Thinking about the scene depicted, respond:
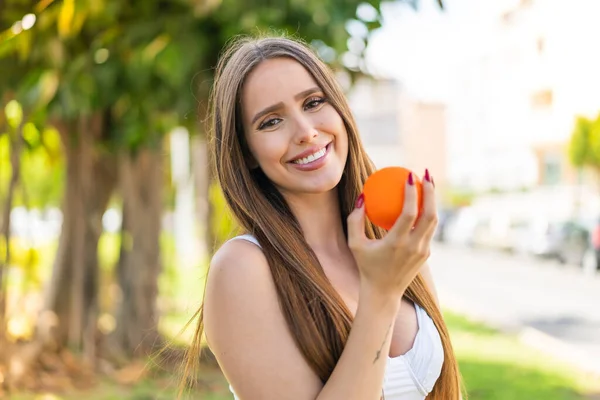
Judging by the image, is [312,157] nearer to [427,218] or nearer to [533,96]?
[427,218]

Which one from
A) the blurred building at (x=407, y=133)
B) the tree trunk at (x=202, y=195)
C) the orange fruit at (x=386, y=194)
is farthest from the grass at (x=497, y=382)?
the blurred building at (x=407, y=133)

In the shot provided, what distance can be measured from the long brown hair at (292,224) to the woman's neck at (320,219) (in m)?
0.03

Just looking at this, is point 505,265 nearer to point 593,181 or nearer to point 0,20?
point 593,181

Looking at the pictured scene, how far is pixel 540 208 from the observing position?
30.5 m

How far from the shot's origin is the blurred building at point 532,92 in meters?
29.7

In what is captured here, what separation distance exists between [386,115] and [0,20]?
54667 mm

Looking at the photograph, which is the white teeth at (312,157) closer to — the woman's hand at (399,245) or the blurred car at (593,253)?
the woman's hand at (399,245)

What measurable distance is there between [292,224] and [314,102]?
0.26 metres

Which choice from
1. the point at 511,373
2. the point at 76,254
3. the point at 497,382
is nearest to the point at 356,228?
the point at 497,382

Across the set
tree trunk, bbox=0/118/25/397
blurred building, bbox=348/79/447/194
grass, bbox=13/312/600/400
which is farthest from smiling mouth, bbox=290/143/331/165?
blurred building, bbox=348/79/447/194

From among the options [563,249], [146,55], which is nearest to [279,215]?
[146,55]

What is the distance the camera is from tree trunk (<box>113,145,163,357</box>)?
817 centimetres

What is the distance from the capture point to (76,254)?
8141 millimetres

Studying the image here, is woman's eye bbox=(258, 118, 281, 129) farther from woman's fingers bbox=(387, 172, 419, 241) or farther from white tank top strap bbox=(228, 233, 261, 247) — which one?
woman's fingers bbox=(387, 172, 419, 241)
